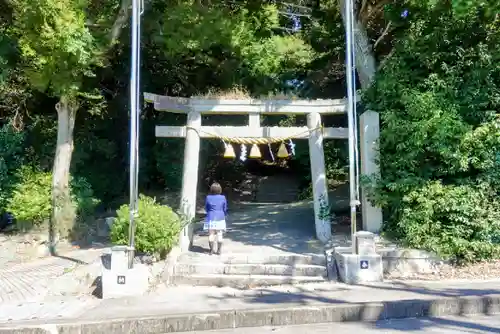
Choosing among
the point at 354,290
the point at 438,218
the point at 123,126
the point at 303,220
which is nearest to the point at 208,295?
the point at 354,290

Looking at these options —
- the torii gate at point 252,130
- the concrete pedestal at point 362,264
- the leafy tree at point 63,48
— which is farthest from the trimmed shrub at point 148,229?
the leafy tree at point 63,48

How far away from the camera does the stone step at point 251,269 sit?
29.6 feet

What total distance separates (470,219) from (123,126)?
500 inches

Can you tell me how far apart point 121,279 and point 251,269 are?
2260 millimetres

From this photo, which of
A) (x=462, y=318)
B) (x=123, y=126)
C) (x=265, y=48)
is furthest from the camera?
(x=123, y=126)

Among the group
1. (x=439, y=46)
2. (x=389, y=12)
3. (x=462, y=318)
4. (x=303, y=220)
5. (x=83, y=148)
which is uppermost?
(x=389, y=12)

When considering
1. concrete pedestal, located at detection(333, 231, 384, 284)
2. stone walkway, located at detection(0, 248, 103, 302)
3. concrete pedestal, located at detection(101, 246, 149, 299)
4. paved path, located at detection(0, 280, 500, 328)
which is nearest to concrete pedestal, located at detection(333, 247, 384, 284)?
concrete pedestal, located at detection(333, 231, 384, 284)

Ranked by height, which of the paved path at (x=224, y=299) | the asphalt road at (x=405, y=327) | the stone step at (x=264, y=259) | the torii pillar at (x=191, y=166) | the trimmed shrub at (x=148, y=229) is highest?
the torii pillar at (x=191, y=166)

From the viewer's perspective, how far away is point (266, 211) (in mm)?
16500

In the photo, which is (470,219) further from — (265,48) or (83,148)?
(83,148)

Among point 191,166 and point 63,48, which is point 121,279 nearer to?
point 191,166

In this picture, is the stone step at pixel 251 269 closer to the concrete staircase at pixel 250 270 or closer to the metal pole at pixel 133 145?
the concrete staircase at pixel 250 270

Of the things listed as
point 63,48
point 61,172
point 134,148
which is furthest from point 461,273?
point 61,172

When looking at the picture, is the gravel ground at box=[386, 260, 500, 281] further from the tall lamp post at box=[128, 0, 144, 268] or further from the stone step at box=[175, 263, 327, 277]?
the tall lamp post at box=[128, 0, 144, 268]
